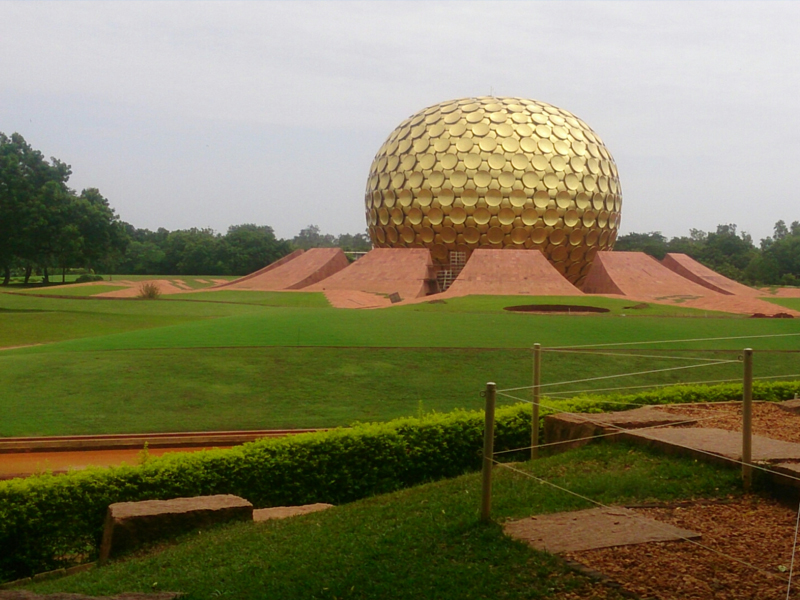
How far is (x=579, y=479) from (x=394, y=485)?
6.83ft

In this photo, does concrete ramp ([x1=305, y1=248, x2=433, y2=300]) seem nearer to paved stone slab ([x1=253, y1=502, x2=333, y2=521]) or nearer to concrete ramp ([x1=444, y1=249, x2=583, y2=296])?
concrete ramp ([x1=444, y1=249, x2=583, y2=296])

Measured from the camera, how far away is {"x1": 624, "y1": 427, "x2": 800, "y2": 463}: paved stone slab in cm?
484

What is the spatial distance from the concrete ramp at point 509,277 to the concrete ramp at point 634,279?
2552mm

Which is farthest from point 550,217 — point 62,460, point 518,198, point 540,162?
point 62,460

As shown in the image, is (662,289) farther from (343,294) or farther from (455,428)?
(455,428)

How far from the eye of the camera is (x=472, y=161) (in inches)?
1149

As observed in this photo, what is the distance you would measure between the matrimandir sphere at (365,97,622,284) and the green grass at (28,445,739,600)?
24.0m

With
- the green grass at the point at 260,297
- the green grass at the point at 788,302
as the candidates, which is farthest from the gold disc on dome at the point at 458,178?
the green grass at the point at 788,302

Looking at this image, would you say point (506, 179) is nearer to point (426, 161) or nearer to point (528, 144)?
point (528, 144)

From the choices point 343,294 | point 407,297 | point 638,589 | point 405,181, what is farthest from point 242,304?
point 638,589

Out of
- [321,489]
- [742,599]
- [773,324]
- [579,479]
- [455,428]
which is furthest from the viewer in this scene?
[773,324]

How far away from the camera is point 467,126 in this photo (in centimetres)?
2995

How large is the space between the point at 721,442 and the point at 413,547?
98.7 inches

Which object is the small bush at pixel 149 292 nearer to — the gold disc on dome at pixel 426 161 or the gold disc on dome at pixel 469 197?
the gold disc on dome at pixel 426 161
